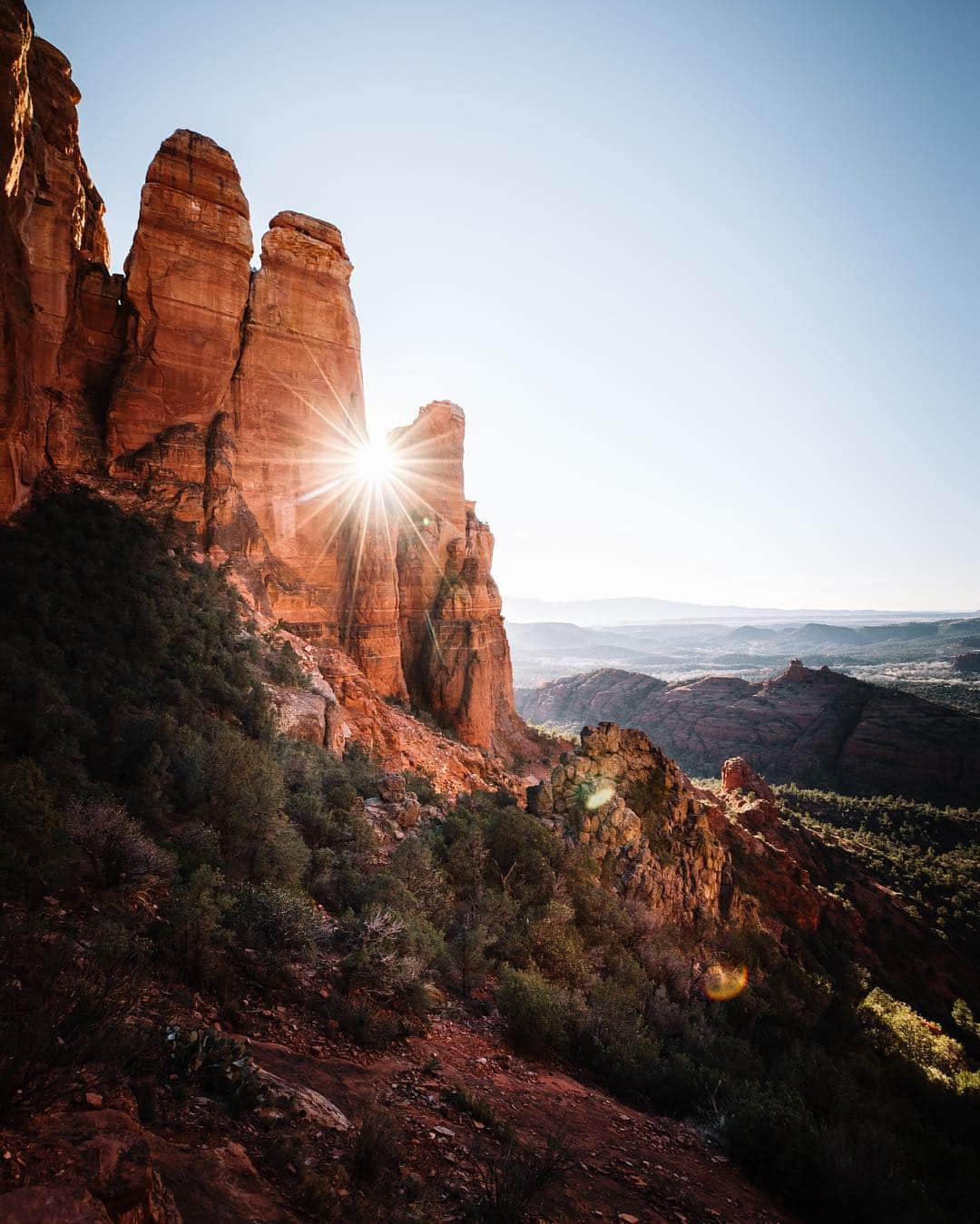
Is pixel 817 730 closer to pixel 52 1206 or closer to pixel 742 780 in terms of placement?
pixel 742 780

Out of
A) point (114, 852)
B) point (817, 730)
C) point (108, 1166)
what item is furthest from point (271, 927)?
point (817, 730)

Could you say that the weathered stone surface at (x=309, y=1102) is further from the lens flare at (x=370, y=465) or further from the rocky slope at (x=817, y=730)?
the rocky slope at (x=817, y=730)

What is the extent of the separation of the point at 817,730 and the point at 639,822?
63.2m

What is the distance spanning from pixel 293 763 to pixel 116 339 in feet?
56.6

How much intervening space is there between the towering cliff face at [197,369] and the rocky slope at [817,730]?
5708 centimetres

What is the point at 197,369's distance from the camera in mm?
19672

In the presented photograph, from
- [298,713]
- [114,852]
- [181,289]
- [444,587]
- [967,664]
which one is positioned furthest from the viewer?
[967,664]

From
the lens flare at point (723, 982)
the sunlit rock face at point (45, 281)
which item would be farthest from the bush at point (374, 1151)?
the sunlit rock face at point (45, 281)

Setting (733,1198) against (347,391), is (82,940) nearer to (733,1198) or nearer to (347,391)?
(733,1198)

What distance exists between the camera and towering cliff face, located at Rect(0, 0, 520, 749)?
45.9 feet

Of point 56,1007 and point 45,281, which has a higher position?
point 45,281

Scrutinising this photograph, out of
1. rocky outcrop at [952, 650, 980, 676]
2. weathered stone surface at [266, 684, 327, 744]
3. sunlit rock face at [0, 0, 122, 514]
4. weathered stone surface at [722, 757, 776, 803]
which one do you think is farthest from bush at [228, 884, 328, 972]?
rocky outcrop at [952, 650, 980, 676]

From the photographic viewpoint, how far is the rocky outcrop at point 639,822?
15.1 m

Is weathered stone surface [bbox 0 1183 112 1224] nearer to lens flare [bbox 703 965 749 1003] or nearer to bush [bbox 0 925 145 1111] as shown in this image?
bush [bbox 0 925 145 1111]
